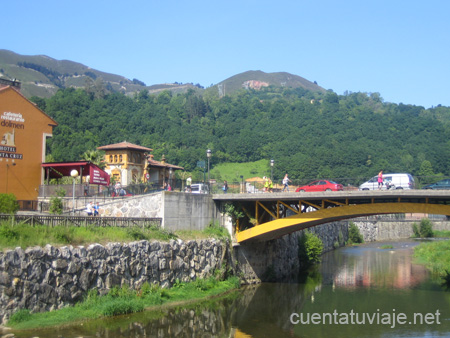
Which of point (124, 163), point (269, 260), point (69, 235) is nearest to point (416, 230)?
point (124, 163)

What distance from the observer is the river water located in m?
22.1

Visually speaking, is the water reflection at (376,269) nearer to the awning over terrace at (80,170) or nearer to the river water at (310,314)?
the river water at (310,314)

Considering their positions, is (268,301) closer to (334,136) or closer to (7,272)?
(7,272)

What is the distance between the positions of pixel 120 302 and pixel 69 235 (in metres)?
3.75

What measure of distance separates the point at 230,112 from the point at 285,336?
434ft

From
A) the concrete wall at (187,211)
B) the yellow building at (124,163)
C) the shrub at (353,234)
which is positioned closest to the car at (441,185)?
the concrete wall at (187,211)

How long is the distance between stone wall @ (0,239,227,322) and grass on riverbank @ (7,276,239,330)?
33 cm

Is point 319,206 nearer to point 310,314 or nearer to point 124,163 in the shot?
point 310,314

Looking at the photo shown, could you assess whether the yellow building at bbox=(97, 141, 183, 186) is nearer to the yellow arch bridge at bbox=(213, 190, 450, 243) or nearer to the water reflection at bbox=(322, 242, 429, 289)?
the water reflection at bbox=(322, 242, 429, 289)

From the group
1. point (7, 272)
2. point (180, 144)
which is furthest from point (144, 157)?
point (180, 144)

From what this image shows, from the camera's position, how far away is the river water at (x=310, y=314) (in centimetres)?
2206

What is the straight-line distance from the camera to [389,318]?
25438mm

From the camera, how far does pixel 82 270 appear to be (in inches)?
866

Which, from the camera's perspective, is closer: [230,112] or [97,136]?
[97,136]
